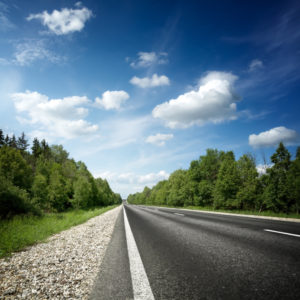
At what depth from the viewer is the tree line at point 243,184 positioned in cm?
2081

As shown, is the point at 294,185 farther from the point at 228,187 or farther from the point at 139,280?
the point at 139,280

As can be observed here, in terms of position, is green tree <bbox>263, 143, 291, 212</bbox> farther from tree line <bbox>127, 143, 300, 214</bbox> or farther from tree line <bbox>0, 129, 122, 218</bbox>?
tree line <bbox>0, 129, 122, 218</bbox>

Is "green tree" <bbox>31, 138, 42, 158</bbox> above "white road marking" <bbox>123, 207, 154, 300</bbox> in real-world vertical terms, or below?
above

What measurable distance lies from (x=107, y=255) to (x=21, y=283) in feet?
5.92

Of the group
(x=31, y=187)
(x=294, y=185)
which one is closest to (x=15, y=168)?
(x=31, y=187)

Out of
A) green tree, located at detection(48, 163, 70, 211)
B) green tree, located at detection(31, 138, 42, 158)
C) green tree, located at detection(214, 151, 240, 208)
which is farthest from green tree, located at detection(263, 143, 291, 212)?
green tree, located at detection(31, 138, 42, 158)

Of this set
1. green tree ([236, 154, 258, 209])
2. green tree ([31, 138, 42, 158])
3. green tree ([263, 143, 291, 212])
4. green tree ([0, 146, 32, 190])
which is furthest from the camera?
green tree ([31, 138, 42, 158])

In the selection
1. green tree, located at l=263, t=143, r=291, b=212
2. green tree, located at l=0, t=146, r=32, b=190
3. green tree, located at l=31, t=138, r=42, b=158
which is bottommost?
green tree, located at l=263, t=143, r=291, b=212

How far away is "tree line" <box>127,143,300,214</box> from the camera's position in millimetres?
20812

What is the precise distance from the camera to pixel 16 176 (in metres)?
29.7

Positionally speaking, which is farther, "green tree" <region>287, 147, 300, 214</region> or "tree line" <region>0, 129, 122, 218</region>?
"green tree" <region>287, 147, 300, 214</region>

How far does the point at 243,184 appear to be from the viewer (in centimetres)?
2650

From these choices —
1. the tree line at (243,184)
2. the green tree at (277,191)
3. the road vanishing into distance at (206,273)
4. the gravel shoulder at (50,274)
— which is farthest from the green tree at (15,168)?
the green tree at (277,191)

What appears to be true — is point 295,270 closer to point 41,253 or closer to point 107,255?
point 107,255
